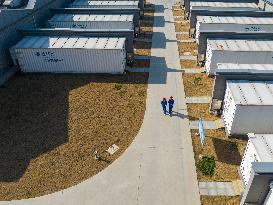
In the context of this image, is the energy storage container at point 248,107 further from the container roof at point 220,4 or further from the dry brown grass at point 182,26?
the container roof at point 220,4

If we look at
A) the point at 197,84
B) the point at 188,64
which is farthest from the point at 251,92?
the point at 188,64

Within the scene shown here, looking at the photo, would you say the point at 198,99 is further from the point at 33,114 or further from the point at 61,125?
the point at 33,114

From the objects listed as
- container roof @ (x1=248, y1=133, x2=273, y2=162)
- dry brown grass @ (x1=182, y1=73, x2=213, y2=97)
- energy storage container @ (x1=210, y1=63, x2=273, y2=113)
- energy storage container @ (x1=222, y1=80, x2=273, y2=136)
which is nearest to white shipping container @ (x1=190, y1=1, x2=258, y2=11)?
dry brown grass @ (x1=182, y1=73, x2=213, y2=97)

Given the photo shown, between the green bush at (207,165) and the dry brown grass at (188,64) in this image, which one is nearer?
the green bush at (207,165)

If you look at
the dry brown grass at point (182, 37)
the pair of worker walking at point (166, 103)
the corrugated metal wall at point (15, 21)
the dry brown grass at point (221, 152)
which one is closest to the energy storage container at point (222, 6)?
the dry brown grass at point (182, 37)

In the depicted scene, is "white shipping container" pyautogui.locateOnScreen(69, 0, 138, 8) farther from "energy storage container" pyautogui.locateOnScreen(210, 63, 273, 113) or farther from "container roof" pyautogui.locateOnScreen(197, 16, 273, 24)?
"energy storage container" pyautogui.locateOnScreen(210, 63, 273, 113)

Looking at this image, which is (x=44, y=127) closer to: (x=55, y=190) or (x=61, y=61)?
(x=55, y=190)
